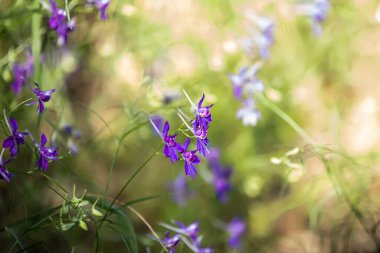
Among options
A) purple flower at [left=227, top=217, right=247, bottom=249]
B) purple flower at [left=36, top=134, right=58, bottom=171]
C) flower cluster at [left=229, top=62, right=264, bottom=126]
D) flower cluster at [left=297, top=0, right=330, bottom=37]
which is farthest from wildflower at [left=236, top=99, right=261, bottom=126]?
purple flower at [left=36, top=134, right=58, bottom=171]

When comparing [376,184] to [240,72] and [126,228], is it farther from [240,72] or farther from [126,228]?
[126,228]

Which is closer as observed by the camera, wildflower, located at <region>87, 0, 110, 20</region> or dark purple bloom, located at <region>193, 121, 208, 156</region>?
dark purple bloom, located at <region>193, 121, 208, 156</region>

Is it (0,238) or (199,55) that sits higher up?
(199,55)

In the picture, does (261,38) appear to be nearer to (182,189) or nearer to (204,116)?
(182,189)

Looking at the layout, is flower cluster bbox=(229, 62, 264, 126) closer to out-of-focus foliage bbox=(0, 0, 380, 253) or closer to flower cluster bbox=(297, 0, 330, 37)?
out-of-focus foliage bbox=(0, 0, 380, 253)

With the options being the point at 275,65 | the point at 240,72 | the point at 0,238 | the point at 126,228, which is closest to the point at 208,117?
the point at 126,228
